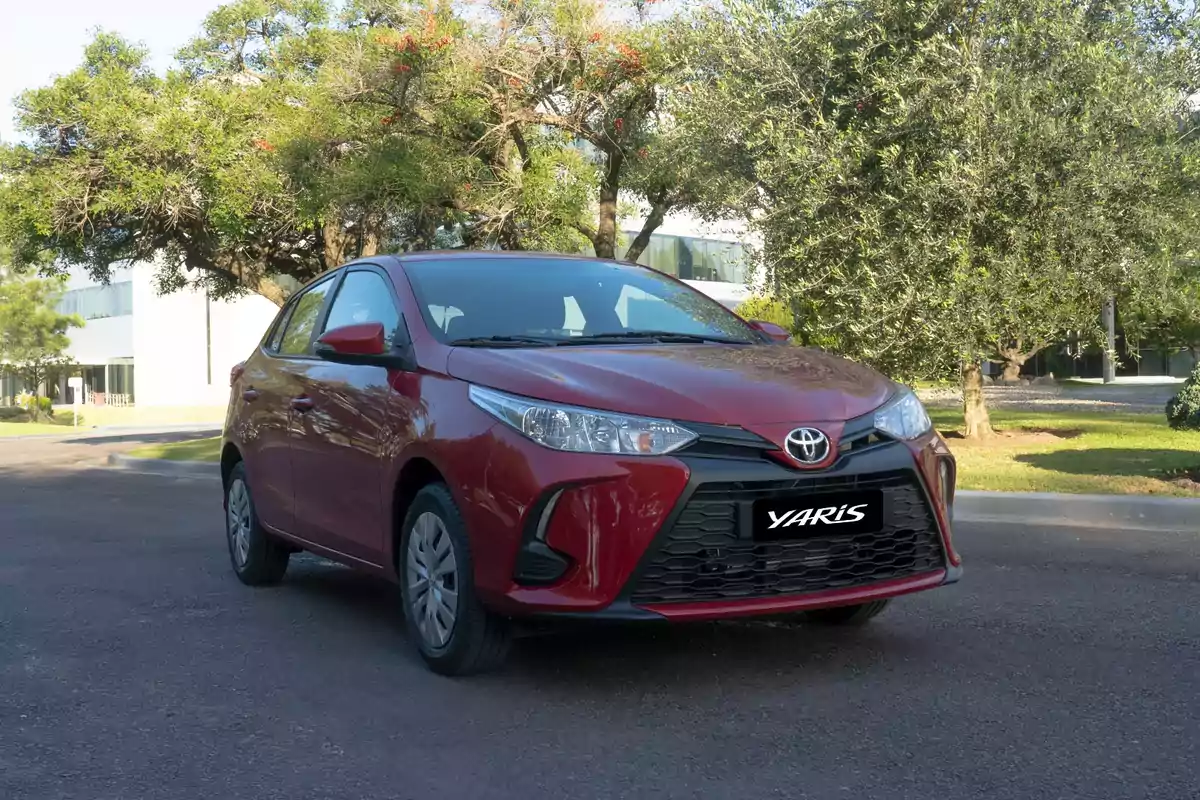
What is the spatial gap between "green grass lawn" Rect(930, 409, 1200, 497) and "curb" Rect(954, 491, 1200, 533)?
562 mm

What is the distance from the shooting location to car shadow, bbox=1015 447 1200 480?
11.7 metres

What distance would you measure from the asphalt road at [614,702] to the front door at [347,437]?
0.50m

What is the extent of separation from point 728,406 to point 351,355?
6.23ft

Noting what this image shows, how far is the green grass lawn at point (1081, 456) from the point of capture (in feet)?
35.6

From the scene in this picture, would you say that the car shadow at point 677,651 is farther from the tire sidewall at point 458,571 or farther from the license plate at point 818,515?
the license plate at point 818,515

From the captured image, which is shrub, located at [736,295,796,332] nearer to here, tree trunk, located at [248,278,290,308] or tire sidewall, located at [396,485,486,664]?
tree trunk, located at [248,278,290,308]

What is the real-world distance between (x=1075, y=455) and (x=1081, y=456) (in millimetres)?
188

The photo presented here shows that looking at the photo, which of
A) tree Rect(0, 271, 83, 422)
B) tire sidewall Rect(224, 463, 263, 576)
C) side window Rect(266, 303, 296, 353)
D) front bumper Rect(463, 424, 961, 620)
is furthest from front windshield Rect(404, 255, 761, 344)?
tree Rect(0, 271, 83, 422)

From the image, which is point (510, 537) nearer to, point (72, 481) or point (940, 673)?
point (940, 673)

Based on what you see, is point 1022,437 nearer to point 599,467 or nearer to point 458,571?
point 458,571

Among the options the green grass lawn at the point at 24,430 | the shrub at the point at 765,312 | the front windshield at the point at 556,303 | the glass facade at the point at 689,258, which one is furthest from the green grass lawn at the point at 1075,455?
the glass facade at the point at 689,258

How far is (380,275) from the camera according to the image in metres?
5.87

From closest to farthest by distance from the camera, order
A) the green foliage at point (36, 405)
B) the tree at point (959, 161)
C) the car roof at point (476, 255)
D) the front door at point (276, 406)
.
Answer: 1. the car roof at point (476, 255)
2. the front door at point (276, 406)
3. the tree at point (959, 161)
4. the green foliage at point (36, 405)

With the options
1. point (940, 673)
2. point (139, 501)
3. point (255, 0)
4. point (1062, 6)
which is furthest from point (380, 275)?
point (255, 0)
